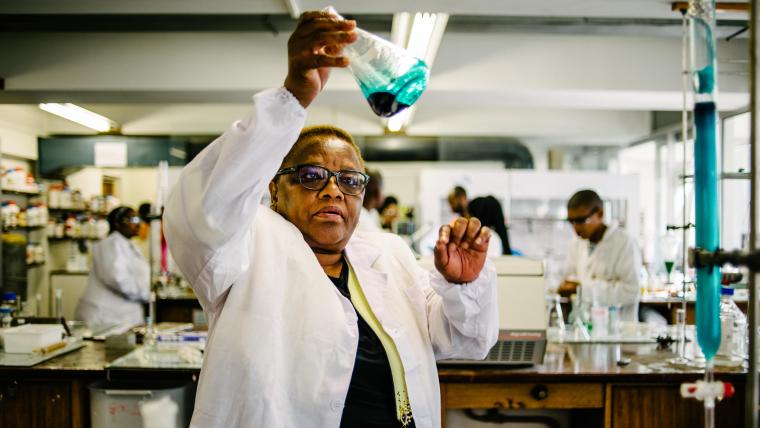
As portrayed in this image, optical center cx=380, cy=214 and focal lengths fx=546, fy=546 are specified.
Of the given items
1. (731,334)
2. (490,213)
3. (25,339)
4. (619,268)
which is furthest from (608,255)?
(25,339)

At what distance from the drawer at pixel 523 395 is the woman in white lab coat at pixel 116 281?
2.87 metres

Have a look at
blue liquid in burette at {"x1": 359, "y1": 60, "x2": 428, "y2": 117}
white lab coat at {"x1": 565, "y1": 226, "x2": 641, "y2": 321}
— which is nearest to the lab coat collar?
blue liquid in burette at {"x1": 359, "y1": 60, "x2": 428, "y2": 117}

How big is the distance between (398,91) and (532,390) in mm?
1530

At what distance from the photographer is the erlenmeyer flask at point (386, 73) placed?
1.20 meters

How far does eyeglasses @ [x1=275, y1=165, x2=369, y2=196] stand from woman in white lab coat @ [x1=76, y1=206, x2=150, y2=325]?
3.44 meters

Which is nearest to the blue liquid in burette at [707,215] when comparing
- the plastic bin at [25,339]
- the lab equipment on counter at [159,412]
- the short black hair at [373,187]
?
the lab equipment on counter at [159,412]

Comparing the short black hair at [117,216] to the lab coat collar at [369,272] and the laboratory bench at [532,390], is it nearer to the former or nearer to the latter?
the laboratory bench at [532,390]

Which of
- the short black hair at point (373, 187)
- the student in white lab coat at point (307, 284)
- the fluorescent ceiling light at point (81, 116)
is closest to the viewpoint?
the student in white lab coat at point (307, 284)

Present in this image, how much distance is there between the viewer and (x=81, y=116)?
584cm

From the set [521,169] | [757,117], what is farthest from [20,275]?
[757,117]

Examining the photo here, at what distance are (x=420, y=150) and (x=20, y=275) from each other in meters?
4.89

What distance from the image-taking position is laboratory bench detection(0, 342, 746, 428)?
2.24 metres

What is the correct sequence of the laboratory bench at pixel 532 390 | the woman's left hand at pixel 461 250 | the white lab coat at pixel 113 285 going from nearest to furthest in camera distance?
the woman's left hand at pixel 461 250 < the laboratory bench at pixel 532 390 < the white lab coat at pixel 113 285

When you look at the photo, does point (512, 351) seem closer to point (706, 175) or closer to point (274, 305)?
point (274, 305)
